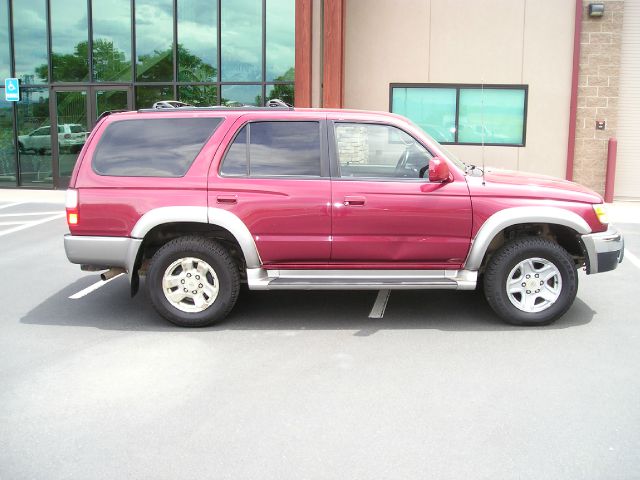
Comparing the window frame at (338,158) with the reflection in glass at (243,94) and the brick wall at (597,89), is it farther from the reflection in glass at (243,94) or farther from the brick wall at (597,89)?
the brick wall at (597,89)

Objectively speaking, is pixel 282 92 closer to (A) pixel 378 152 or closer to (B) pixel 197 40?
(B) pixel 197 40

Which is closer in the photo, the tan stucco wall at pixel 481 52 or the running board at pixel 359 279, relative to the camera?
the running board at pixel 359 279

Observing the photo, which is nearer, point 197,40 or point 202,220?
point 202,220

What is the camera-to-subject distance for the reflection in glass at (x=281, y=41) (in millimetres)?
16859

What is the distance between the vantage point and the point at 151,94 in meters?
17.5

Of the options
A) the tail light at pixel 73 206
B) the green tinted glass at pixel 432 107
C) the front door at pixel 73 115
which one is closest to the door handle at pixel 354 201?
the tail light at pixel 73 206

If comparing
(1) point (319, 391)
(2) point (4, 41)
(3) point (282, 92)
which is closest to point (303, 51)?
(3) point (282, 92)

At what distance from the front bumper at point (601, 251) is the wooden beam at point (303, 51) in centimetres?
1036

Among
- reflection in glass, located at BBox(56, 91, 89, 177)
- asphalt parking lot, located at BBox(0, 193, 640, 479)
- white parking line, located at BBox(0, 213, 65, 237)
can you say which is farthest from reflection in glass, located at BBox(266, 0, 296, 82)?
asphalt parking lot, located at BBox(0, 193, 640, 479)

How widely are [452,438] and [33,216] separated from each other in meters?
11.4

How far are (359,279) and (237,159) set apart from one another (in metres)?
1.47

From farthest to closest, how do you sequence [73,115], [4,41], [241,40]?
[4,41]
[73,115]
[241,40]

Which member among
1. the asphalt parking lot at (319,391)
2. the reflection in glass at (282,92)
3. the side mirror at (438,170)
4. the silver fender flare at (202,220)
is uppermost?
the reflection in glass at (282,92)

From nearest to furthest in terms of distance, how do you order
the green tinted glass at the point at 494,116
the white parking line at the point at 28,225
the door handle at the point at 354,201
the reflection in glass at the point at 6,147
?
1. the door handle at the point at 354,201
2. the white parking line at the point at 28,225
3. the green tinted glass at the point at 494,116
4. the reflection in glass at the point at 6,147
